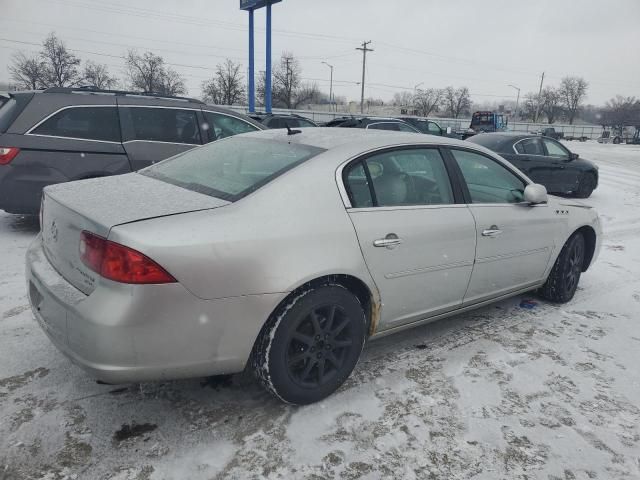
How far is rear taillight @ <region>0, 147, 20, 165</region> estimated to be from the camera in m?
5.16

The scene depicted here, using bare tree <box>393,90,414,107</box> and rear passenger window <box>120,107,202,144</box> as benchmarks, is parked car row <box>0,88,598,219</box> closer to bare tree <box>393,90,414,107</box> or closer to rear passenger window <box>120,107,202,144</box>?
rear passenger window <box>120,107,202,144</box>

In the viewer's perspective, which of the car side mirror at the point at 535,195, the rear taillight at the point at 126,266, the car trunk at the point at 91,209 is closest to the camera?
the rear taillight at the point at 126,266

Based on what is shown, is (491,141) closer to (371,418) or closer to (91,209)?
(371,418)

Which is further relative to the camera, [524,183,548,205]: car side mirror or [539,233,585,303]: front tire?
[539,233,585,303]: front tire

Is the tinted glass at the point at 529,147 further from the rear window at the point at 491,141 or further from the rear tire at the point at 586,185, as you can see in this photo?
the rear tire at the point at 586,185

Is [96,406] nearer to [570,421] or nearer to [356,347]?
[356,347]

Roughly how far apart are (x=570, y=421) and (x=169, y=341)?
215 cm

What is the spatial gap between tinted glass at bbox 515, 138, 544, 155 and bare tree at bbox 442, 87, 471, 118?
95.5 meters

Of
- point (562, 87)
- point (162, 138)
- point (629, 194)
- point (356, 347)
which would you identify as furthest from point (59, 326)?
point (562, 87)

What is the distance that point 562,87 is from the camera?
334 feet

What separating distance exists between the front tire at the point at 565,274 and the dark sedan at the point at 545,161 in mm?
5767

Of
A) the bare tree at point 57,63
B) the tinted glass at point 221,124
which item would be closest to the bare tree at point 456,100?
the bare tree at point 57,63

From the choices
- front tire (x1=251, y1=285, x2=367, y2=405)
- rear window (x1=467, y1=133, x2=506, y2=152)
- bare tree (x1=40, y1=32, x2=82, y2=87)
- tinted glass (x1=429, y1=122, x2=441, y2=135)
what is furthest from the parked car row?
bare tree (x1=40, y1=32, x2=82, y2=87)

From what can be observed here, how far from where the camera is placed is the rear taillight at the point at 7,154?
5156 millimetres
